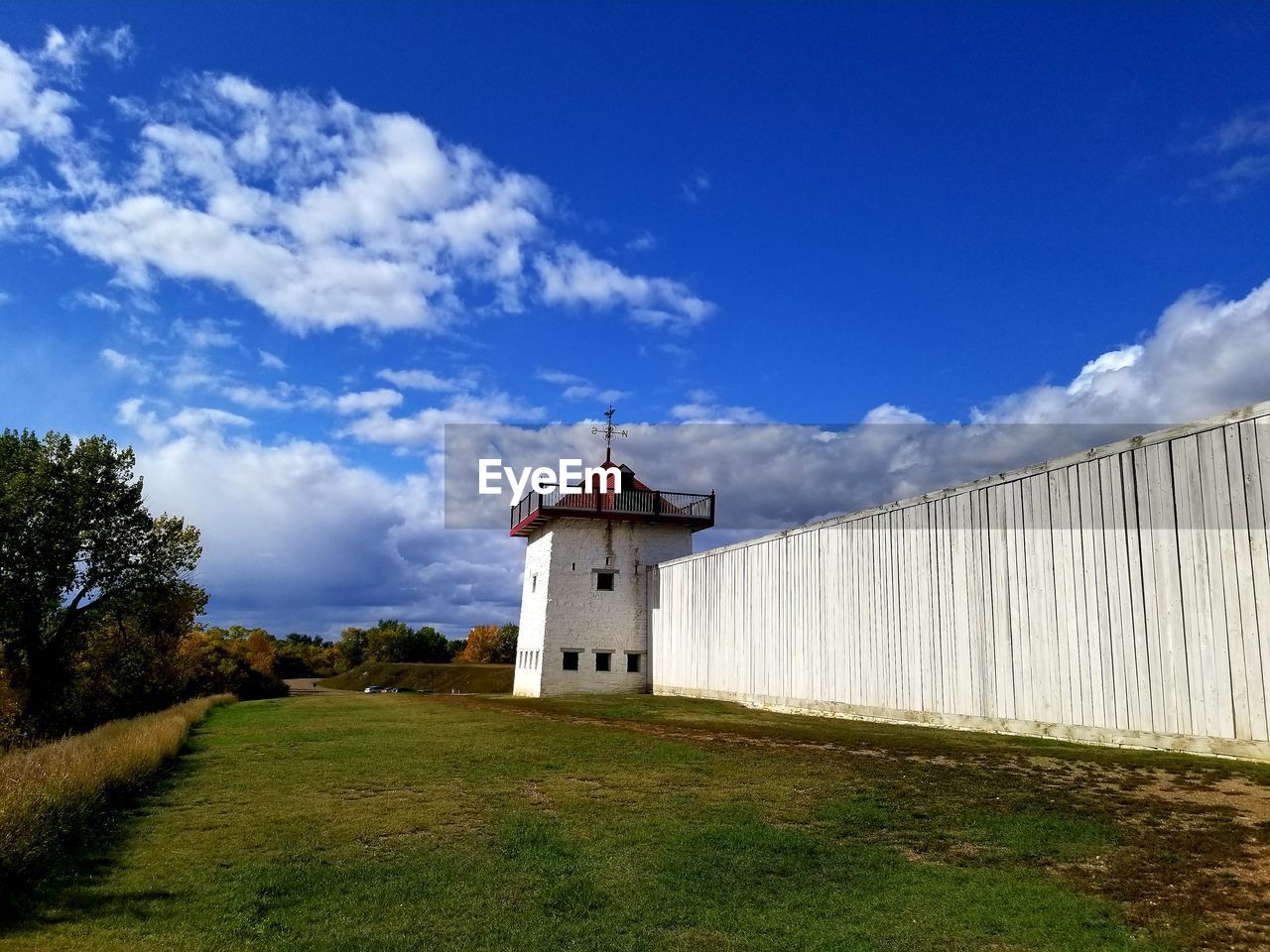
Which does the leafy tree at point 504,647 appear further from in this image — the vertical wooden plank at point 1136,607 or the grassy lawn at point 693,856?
the vertical wooden plank at point 1136,607

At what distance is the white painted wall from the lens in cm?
3372

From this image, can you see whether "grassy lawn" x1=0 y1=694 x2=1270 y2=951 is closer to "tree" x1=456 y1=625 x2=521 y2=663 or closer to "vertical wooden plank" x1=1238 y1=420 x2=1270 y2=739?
"vertical wooden plank" x1=1238 y1=420 x2=1270 y2=739

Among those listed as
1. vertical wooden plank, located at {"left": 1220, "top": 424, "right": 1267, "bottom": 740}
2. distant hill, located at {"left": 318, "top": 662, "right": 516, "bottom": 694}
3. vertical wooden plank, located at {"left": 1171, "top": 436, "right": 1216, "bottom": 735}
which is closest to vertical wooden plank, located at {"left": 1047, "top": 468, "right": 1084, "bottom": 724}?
vertical wooden plank, located at {"left": 1171, "top": 436, "right": 1216, "bottom": 735}

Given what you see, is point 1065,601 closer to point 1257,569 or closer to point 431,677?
point 1257,569

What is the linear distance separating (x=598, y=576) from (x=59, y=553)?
19.7 meters

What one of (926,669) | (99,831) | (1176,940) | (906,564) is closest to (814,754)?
(926,669)

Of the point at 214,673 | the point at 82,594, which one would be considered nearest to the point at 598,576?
the point at 82,594

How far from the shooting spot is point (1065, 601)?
1473cm

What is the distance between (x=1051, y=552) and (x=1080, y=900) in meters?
9.17

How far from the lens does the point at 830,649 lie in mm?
21562

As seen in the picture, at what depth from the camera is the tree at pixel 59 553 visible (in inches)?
1244

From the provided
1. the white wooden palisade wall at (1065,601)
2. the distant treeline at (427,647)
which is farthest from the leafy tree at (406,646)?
the white wooden palisade wall at (1065,601)

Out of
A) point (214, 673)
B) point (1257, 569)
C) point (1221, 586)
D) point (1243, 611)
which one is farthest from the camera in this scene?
point (214, 673)

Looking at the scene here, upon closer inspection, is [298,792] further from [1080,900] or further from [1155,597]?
[1155,597]
